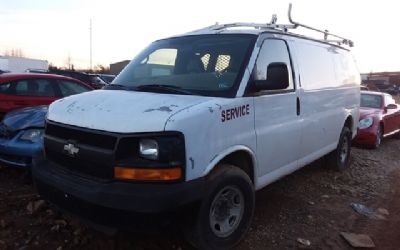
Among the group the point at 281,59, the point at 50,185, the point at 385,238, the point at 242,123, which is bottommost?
the point at 385,238

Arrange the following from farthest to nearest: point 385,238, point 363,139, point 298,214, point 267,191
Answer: point 363,139 < point 267,191 < point 298,214 < point 385,238

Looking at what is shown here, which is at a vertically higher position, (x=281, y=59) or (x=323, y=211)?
(x=281, y=59)

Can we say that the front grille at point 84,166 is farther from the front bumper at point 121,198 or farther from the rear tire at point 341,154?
the rear tire at point 341,154

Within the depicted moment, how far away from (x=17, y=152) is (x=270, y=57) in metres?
3.42

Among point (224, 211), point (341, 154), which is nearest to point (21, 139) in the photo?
point (224, 211)

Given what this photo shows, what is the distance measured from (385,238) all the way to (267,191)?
1.69 metres

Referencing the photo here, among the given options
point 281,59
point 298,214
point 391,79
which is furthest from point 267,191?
point 391,79

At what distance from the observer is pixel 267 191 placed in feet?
19.2

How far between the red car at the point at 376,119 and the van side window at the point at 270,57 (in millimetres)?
5731

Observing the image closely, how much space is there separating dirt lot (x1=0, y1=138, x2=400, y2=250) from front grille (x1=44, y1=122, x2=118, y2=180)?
2.71 feet

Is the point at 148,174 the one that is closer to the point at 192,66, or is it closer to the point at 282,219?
the point at 192,66

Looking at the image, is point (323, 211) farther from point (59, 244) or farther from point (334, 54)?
point (59, 244)

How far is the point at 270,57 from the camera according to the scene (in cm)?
457

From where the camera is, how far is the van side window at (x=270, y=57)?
426 cm
